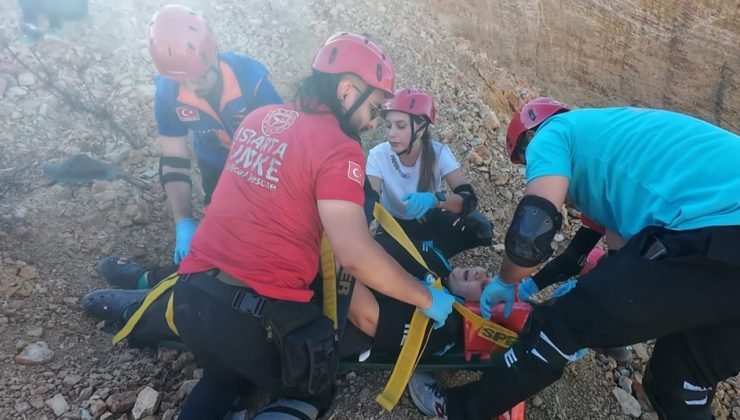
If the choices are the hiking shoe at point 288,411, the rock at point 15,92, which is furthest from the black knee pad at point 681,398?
the rock at point 15,92

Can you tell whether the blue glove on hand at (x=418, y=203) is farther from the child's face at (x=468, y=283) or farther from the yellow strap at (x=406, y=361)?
the yellow strap at (x=406, y=361)

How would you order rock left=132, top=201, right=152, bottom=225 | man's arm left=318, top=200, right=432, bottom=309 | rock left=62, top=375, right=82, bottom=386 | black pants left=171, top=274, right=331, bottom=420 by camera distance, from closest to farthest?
man's arm left=318, top=200, right=432, bottom=309
black pants left=171, top=274, right=331, bottom=420
rock left=62, top=375, right=82, bottom=386
rock left=132, top=201, right=152, bottom=225

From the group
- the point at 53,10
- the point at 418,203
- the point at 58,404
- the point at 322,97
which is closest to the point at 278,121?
the point at 322,97

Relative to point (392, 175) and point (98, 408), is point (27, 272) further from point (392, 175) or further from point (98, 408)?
point (392, 175)

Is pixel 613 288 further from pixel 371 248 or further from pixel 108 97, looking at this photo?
pixel 108 97

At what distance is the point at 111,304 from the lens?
3.21 m

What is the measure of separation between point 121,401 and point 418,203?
2115 mm

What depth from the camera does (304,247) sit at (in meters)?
2.36

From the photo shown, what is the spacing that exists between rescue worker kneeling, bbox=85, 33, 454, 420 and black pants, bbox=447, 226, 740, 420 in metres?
0.56

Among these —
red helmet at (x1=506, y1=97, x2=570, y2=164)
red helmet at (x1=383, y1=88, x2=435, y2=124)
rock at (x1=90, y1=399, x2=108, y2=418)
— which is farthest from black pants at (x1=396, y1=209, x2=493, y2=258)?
rock at (x1=90, y1=399, x2=108, y2=418)

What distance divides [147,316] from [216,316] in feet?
2.96

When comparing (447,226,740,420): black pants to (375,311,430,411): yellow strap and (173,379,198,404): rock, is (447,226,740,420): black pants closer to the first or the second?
(375,311,430,411): yellow strap

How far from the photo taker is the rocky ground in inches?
115

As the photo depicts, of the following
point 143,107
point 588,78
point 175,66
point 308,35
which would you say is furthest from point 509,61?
point 175,66
